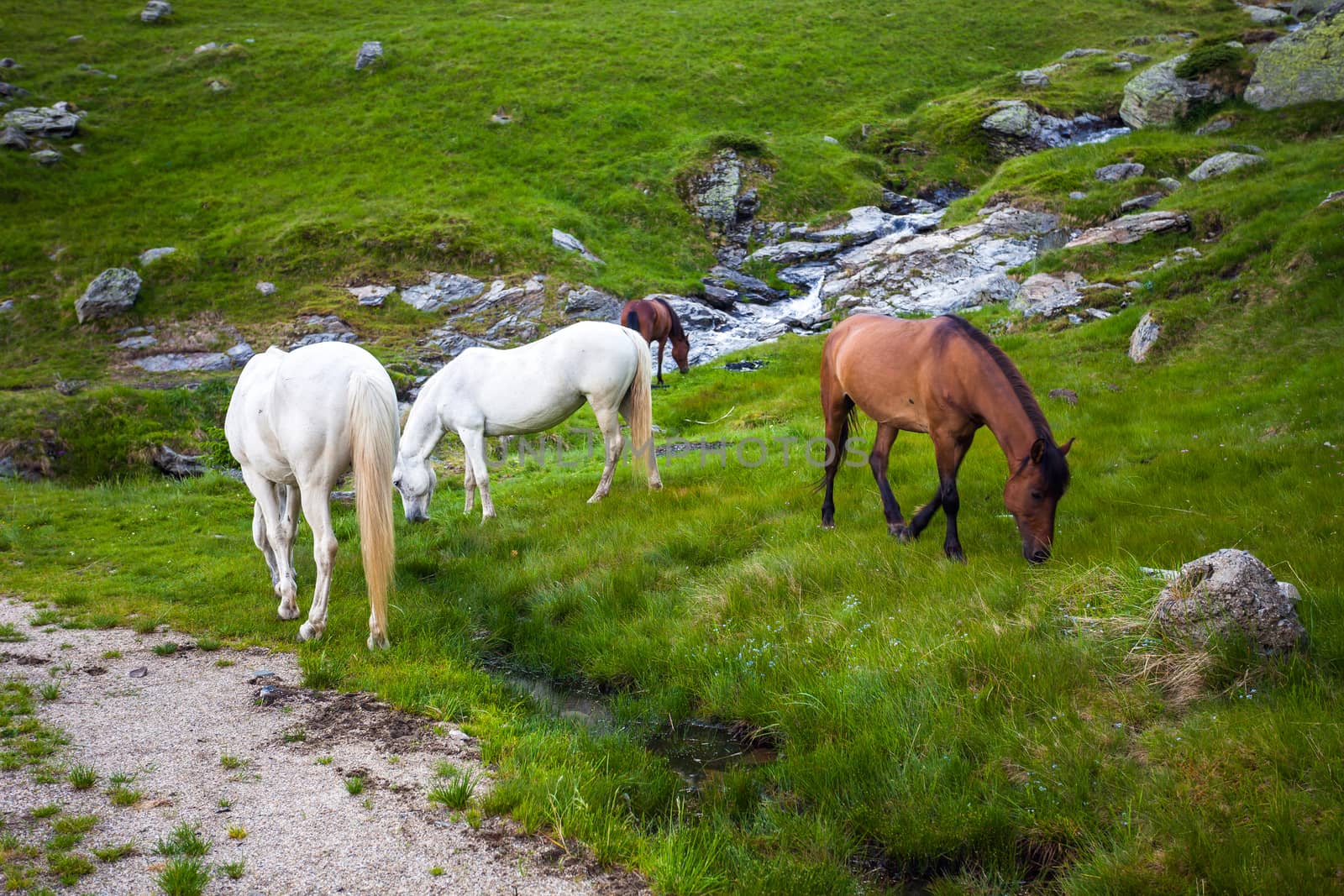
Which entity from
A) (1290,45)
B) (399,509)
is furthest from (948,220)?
(399,509)

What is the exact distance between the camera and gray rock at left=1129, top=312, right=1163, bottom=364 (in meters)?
12.0

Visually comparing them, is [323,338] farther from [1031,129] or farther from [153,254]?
[1031,129]

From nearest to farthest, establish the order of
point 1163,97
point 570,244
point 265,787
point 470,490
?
1. point 265,787
2. point 470,490
3. point 1163,97
4. point 570,244

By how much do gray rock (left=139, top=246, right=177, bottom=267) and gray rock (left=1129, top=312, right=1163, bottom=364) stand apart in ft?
92.3

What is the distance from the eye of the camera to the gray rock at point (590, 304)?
23.2 meters

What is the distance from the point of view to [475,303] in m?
23.9

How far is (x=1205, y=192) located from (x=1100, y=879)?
742 inches

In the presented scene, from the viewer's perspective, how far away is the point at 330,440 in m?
6.51

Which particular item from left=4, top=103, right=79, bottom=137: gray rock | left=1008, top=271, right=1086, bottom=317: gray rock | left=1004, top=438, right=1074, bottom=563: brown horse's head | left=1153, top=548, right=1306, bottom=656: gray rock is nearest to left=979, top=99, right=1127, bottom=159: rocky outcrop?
left=1008, top=271, right=1086, bottom=317: gray rock

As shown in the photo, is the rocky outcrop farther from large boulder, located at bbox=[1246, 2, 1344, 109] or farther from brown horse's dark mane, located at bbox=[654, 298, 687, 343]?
brown horse's dark mane, located at bbox=[654, 298, 687, 343]

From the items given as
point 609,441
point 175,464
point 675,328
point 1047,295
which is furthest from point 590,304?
point 609,441

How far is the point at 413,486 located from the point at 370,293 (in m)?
15.9

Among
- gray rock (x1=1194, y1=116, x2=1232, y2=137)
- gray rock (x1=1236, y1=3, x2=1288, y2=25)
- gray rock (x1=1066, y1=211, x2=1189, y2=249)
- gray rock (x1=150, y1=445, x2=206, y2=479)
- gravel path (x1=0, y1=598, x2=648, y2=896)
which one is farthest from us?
gray rock (x1=1236, y1=3, x2=1288, y2=25)

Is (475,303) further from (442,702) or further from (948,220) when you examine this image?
(442,702)
